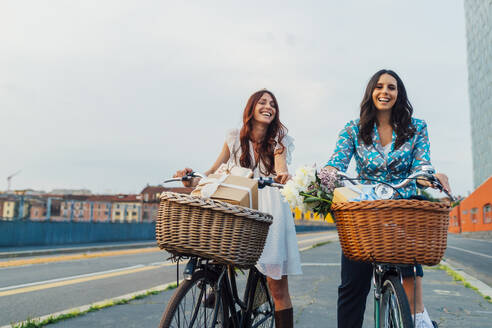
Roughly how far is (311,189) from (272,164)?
82cm

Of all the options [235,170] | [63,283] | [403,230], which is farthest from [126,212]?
[403,230]

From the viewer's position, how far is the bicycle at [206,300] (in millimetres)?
2195

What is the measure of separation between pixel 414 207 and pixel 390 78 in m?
1.02

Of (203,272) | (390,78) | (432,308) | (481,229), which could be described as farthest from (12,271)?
(481,229)

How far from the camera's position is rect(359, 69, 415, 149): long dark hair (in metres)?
2.67

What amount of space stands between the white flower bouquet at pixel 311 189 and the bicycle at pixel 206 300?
224 millimetres

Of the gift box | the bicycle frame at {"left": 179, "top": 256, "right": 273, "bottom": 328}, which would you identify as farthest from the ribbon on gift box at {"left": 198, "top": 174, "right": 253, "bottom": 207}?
the bicycle frame at {"left": 179, "top": 256, "right": 273, "bottom": 328}

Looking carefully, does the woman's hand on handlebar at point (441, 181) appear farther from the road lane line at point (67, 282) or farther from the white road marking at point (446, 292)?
the road lane line at point (67, 282)

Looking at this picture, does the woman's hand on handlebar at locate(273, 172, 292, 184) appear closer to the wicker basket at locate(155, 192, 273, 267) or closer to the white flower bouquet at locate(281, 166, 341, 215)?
the white flower bouquet at locate(281, 166, 341, 215)

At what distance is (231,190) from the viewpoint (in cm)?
235

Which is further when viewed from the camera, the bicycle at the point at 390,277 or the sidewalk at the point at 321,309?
the sidewalk at the point at 321,309

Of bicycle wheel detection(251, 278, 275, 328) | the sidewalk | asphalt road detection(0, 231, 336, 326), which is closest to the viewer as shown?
bicycle wheel detection(251, 278, 275, 328)

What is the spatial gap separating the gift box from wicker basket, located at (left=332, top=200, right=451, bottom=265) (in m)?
0.55

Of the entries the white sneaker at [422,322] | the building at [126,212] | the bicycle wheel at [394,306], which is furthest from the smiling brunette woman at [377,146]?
the building at [126,212]
